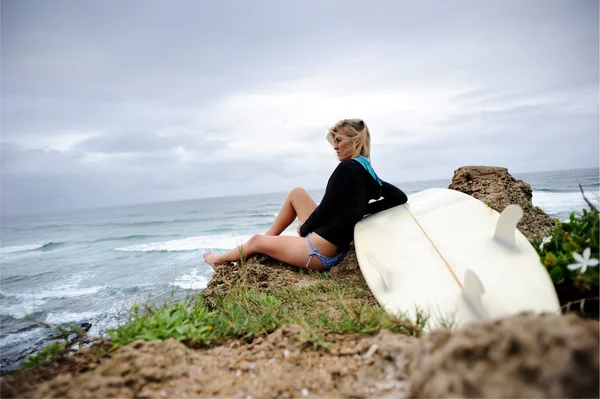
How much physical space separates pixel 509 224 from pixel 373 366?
155 centimetres

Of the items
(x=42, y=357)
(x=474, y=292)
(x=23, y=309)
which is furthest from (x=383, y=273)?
(x=23, y=309)

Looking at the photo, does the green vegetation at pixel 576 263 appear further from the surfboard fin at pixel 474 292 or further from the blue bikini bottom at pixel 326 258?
the blue bikini bottom at pixel 326 258

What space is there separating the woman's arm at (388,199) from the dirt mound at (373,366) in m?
2.06

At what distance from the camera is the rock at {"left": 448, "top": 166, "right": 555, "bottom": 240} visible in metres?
3.64

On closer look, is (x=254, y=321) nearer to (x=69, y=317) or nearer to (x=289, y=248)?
(x=289, y=248)

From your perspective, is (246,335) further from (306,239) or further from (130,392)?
(306,239)

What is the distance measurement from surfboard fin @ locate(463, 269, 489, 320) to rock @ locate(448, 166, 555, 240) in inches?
73.0

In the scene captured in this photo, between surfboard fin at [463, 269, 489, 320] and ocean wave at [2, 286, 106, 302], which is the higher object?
surfboard fin at [463, 269, 489, 320]

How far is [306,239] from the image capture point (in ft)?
11.4

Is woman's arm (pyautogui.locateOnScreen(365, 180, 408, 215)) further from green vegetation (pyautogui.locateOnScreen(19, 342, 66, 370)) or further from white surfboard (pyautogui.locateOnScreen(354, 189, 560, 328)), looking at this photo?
green vegetation (pyautogui.locateOnScreen(19, 342, 66, 370))

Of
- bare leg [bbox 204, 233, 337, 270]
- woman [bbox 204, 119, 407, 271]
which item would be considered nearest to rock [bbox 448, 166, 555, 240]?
woman [bbox 204, 119, 407, 271]

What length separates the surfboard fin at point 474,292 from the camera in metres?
1.90

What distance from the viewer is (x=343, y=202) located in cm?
333

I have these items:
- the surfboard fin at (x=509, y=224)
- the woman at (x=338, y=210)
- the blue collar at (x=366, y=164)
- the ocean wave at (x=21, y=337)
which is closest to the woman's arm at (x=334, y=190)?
the woman at (x=338, y=210)
